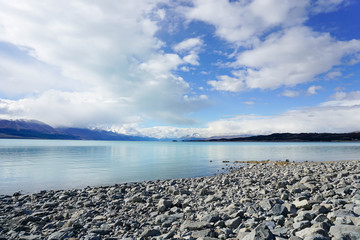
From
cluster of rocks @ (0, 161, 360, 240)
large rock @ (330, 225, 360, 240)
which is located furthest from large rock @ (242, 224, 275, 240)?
large rock @ (330, 225, 360, 240)

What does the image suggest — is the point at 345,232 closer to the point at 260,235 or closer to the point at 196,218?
the point at 260,235

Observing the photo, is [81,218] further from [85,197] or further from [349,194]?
[349,194]

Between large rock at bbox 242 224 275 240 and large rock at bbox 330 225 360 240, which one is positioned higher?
large rock at bbox 330 225 360 240

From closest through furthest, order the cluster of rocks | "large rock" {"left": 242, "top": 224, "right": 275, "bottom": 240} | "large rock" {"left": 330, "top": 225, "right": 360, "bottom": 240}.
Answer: "large rock" {"left": 330, "top": 225, "right": 360, "bottom": 240}
"large rock" {"left": 242, "top": 224, "right": 275, "bottom": 240}
the cluster of rocks

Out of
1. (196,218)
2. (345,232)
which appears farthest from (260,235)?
(196,218)

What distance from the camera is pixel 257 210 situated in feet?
29.7

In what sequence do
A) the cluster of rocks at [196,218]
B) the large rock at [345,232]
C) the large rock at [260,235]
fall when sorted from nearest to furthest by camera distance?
1. the large rock at [345,232]
2. the large rock at [260,235]
3. the cluster of rocks at [196,218]

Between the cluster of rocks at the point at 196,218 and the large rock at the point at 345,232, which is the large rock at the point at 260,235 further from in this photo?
the large rock at the point at 345,232

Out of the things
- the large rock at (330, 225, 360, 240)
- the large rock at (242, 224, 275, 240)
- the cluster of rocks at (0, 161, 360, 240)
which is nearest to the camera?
the large rock at (330, 225, 360, 240)

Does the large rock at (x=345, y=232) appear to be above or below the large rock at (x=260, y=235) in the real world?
above

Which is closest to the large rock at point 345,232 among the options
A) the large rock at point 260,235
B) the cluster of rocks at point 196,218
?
the cluster of rocks at point 196,218

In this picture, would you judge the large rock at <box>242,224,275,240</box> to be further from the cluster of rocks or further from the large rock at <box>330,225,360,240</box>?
the large rock at <box>330,225,360,240</box>

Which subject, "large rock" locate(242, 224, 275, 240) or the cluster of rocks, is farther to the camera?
the cluster of rocks

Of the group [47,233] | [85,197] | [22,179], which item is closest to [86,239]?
[47,233]
